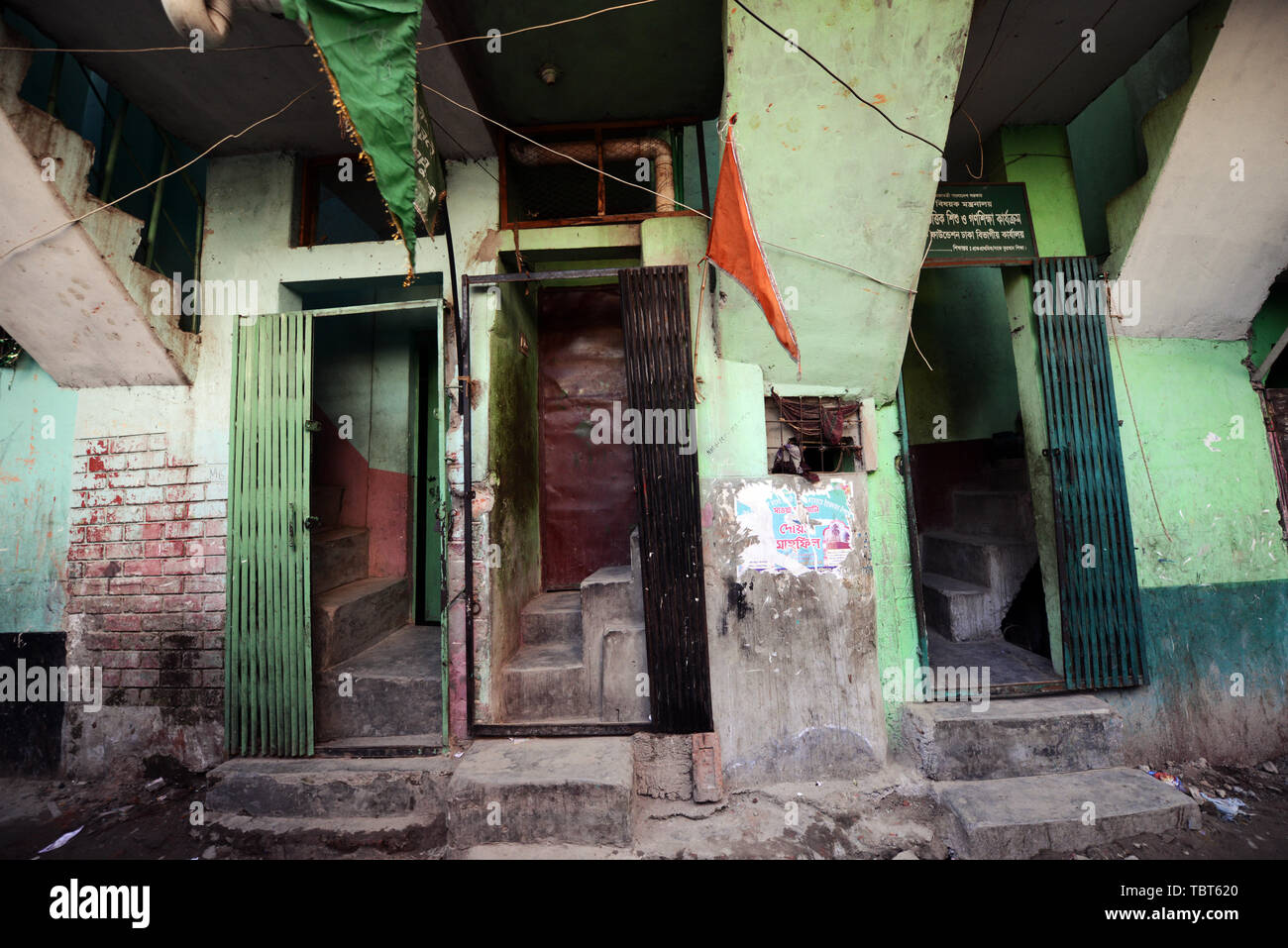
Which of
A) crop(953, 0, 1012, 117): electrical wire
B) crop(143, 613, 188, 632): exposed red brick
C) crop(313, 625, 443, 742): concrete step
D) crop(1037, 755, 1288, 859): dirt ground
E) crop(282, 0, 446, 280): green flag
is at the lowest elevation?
crop(1037, 755, 1288, 859): dirt ground

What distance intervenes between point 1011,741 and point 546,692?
3.33m

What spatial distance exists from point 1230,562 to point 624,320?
5.19m

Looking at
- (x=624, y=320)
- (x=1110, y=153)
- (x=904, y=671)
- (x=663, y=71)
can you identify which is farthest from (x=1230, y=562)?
(x=663, y=71)

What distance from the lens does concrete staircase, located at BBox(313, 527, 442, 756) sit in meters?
3.84

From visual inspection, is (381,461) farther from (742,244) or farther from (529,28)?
(742,244)

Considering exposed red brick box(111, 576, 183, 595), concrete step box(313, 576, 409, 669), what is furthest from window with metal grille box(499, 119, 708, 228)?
exposed red brick box(111, 576, 183, 595)

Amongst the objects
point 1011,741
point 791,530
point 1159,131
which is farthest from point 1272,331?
point 791,530

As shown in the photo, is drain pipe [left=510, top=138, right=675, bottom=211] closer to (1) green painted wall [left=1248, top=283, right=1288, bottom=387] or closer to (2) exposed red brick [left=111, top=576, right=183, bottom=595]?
(2) exposed red brick [left=111, top=576, right=183, bottom=595]

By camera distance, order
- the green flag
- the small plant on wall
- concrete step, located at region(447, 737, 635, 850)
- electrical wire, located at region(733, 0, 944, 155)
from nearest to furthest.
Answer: the green flag < electrical wire, located at region(733, 0, 944, 155) < concrete step, located at region(447, 737, 635, 850) < the small plant on wall

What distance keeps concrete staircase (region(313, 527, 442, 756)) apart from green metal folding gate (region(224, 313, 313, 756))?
0.21 meters

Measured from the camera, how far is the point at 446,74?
11.2 feet

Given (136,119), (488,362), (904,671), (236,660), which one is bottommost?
(904,671)

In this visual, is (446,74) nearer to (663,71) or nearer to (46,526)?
(663,71)

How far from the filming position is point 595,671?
383 centimetres
